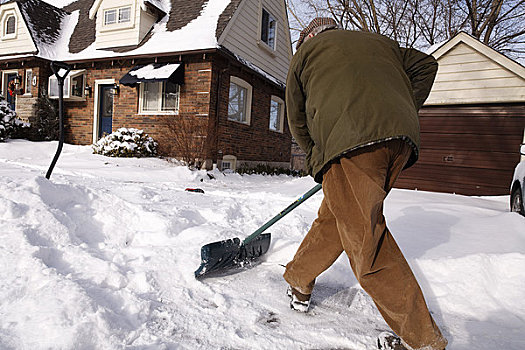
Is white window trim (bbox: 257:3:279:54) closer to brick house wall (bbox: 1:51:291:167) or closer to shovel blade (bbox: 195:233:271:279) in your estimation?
brick house wall (bbox: 1:51:291:167)

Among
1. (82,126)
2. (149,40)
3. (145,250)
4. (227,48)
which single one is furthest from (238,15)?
(145,250)

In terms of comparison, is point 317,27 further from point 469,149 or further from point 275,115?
point 275,115

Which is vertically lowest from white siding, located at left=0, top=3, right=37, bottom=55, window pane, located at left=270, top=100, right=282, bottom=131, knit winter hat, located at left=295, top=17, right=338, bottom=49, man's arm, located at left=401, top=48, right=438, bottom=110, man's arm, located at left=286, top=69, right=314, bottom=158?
man's arm, located at left=286, top=69, right=314, bottom=158

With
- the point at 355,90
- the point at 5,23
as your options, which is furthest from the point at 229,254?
the point at 5,23

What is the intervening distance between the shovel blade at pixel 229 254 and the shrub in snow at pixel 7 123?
38.0ft

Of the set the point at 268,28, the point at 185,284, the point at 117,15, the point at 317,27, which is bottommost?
the point at 185,284

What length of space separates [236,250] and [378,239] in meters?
1.32

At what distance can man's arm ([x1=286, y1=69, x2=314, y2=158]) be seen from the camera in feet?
5.79

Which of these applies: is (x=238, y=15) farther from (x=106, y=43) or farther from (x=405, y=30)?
(x=405, y=30)

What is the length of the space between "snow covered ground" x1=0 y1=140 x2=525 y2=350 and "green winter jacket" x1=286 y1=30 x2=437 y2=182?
94 cm

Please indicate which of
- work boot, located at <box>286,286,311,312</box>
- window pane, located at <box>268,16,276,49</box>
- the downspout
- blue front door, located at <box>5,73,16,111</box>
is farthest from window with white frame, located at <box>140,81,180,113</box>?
work boot, located at <box>286,286,311,312</box>

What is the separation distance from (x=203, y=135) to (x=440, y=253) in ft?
26.1

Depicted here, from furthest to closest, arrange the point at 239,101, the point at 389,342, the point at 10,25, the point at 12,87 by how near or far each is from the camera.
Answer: the point at 10,25 < the point at 12,87 < the point at 239,101 < the point at 389,342

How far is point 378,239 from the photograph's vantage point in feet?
4.86
